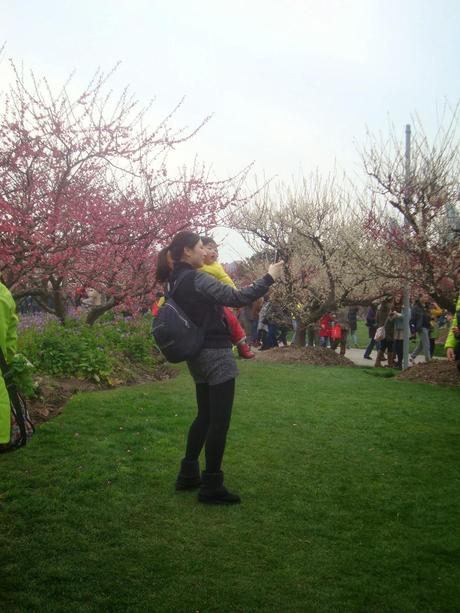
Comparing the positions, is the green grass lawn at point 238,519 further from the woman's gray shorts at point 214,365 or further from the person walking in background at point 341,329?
the person walking in background at point 341,329

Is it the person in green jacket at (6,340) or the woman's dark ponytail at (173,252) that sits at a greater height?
the woman's dark ponytail at (173,252)

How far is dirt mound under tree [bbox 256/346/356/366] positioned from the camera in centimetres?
1423

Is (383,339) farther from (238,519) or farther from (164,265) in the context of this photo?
(238,519)

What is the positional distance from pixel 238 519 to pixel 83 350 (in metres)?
5.28

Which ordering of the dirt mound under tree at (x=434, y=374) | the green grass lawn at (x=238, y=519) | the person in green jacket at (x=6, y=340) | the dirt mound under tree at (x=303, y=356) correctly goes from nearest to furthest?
the person in green jacket at (x=6, y=340), the green grass lawn at (x=238, y=519), the dirt mound under tree at (x=434, y=374), the dirt mound under tree at (x=303, y=356)

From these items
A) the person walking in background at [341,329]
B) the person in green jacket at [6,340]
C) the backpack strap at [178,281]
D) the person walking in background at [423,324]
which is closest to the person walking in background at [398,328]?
the person walking in background at [423,324]

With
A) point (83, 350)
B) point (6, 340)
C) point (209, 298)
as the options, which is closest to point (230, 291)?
point (209, 298)

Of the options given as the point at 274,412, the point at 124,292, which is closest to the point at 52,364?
the point at 124,292

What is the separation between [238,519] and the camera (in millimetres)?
4047

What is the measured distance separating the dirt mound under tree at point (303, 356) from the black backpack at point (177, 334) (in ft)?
32.7

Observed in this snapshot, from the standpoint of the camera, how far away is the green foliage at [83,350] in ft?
27.2

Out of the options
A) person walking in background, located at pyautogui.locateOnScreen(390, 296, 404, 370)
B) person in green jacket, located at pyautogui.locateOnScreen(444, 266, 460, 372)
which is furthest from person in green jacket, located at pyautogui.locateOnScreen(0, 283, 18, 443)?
person walking in background, located at pyautogui.locateOnScreen(390, 296, 404, 370)

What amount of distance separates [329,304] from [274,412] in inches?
353

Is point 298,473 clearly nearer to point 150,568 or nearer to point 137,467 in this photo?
point 137,467
